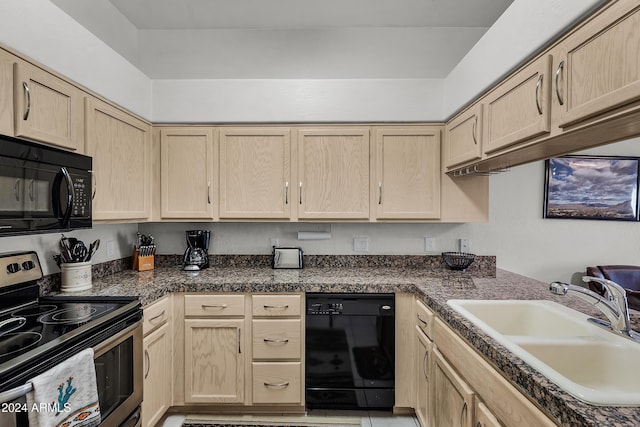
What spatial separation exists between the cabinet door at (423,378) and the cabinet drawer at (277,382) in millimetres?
768

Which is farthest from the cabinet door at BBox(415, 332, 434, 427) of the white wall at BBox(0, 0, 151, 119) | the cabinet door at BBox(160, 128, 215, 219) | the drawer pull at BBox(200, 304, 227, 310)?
the white wall at BBox(0, 0, 151, 119)

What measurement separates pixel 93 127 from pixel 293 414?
219 centimetres

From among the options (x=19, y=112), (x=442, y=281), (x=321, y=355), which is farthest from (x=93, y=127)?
(x=442, y=281)

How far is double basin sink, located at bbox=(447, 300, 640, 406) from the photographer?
2.88ft

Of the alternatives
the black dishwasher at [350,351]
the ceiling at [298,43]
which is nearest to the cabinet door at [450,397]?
the black dishwasher at [350,351]

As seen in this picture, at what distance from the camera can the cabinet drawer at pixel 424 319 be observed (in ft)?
6.09

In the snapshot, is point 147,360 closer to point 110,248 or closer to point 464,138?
point 110,248

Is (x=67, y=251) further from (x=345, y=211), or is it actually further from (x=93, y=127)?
(x=345, y=211)

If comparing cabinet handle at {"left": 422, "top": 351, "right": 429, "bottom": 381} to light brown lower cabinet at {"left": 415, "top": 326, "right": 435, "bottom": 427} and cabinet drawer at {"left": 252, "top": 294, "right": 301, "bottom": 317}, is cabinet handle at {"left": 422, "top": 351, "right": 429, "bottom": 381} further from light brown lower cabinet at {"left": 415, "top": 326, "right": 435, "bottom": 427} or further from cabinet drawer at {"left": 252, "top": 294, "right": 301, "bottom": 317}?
cabinet drawer at {"left": 252, "top": 294, "right": 301, "bottom": 317}

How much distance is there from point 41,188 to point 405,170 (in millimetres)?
2144

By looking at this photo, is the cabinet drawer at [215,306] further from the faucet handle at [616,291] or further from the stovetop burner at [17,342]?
the faucet handle at [616,291]

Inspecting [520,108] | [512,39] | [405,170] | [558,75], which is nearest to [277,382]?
[405,170]

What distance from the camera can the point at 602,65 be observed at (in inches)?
42.0

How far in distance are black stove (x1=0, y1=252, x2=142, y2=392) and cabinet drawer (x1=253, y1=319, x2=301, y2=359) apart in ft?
2.52
